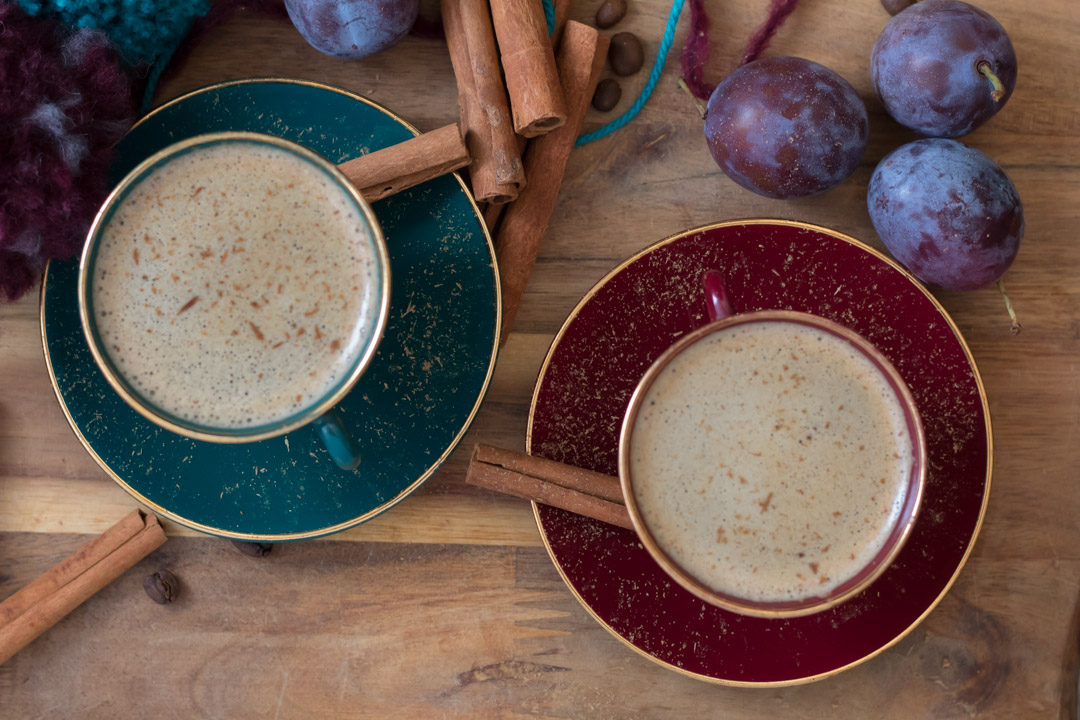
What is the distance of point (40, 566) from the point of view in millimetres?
1084

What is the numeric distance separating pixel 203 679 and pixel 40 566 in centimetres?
26

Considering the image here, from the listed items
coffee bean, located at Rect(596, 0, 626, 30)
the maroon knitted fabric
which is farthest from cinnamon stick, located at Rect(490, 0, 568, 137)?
the maroon knitted fabric

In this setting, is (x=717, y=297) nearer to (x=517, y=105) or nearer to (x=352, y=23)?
(x=517, y=105)

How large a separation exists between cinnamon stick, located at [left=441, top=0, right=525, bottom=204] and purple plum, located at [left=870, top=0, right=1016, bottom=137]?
47 cm

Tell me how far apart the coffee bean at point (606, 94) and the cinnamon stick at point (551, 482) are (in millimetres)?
466

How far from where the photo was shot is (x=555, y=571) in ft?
3.59

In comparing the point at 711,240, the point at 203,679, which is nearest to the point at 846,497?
the point at 711,240

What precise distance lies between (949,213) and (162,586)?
1065mm

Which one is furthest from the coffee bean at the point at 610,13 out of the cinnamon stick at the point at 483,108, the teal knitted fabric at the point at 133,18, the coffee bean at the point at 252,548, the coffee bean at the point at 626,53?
the coffee bean at the point at 252,548

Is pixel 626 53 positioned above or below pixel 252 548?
above

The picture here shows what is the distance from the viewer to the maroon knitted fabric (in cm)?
89

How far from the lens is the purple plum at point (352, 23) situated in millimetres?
936

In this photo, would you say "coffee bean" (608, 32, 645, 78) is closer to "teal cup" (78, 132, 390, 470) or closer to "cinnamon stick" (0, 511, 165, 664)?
"teal cup" (78, 132, 390, 470)

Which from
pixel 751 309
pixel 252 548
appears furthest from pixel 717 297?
pixel 252 548
